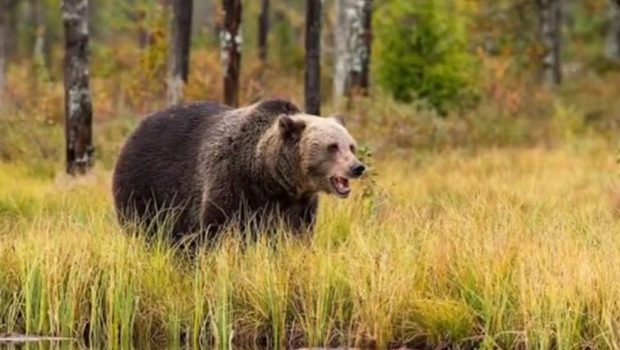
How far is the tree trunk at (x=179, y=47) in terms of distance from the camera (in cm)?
2039

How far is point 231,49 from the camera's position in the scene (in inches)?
705

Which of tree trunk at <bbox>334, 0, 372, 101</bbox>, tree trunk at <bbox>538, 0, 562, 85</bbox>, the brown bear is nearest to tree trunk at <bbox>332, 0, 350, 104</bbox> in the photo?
tree trunk at <bbox>334, 0, 372, 101</bbox>

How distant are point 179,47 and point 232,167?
9821mm

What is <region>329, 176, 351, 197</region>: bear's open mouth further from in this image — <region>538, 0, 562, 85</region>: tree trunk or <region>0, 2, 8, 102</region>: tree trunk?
<region>538, 0, 562, 85</region>: tree trunk

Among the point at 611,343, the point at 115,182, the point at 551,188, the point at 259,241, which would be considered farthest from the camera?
the point at 551,188

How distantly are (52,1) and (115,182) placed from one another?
24219mm

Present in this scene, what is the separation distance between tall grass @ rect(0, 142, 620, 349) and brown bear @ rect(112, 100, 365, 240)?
14.1 inches

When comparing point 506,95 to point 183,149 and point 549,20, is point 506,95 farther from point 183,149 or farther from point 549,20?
point 183,149

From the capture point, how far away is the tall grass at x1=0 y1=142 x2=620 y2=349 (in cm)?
920

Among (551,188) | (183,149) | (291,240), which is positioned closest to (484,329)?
(291,240)

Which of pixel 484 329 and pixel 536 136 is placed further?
pixel 536 136

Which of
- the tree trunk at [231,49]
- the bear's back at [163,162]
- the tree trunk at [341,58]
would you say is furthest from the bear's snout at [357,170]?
the tree trunk at [341,58]

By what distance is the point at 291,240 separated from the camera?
10508 millimetres

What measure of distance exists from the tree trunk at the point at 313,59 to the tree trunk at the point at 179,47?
151 inches
